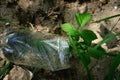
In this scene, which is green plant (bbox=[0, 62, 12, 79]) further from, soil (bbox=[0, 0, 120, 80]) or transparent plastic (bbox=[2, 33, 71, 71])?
soil (bbox=[0, 0, 120, 80])

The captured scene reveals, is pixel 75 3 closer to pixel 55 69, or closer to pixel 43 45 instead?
pixel 43 45

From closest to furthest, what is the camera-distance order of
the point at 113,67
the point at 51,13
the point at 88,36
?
1. the point at 113,67
2. the point at 88,36
3. the point at 51,13

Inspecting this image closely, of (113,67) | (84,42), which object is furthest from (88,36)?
(113,67)

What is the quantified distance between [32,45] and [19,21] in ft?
0.94

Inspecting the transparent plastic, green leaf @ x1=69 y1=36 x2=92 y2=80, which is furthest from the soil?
green leaf @ x1=69 y1=36 x2=92 y2=80

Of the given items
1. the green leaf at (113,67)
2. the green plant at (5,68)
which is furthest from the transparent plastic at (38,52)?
the green leaf at (113,67)

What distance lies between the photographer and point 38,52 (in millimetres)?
1642

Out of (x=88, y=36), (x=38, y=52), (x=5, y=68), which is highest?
(x=88, y=36)

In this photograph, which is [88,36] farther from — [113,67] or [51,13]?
[51,13]

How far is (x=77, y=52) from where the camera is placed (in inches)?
60.0

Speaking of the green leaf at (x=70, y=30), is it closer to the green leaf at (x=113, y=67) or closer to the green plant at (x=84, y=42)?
the green plant at (x=84, y=42)

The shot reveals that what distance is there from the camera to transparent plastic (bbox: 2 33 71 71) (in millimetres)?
1627

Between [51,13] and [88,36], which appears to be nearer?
[88,36]

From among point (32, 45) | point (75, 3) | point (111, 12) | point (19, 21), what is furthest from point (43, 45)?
point (111, 12)
